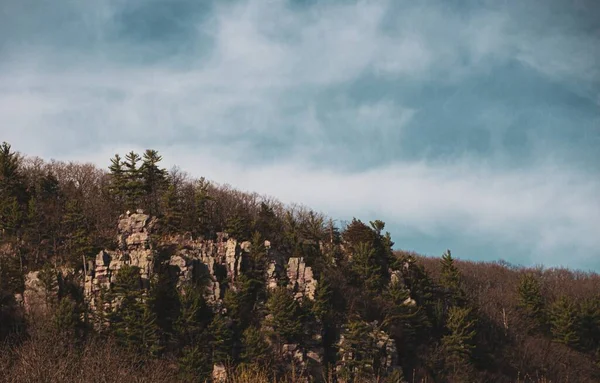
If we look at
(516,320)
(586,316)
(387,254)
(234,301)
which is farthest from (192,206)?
(586,316)

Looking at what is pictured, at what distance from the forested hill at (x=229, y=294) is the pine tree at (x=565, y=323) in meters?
0.28

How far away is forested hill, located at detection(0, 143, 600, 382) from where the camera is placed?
4828 cm

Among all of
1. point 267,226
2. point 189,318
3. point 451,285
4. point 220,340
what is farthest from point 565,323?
point 189,318

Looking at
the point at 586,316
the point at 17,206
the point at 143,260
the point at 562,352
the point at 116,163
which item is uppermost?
the point at 116,163

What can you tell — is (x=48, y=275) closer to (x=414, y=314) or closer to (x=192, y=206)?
(x=192, y=206)

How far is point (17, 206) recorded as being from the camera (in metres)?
54.8

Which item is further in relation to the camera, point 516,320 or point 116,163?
point 516,320

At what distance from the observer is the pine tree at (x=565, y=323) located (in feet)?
230

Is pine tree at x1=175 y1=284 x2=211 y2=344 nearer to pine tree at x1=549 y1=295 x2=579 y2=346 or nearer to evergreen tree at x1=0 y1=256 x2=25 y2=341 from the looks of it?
evergreen tree at x1=0 y1=256 x2=25 y2=341

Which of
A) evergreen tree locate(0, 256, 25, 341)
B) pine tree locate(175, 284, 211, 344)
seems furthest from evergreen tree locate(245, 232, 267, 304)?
evergreen tree locate(0, 256, 25, 341)

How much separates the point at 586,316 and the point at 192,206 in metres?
59.6

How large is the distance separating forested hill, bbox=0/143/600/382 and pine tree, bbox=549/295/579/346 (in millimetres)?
282

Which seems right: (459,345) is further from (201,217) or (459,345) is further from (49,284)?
(49,284)

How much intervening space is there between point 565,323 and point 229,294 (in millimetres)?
48949
